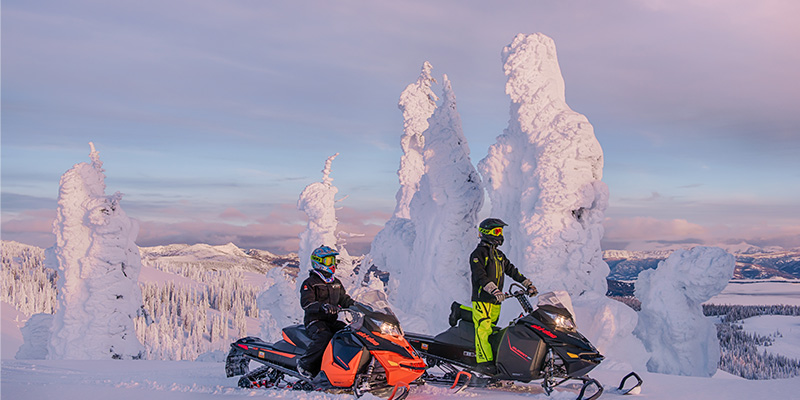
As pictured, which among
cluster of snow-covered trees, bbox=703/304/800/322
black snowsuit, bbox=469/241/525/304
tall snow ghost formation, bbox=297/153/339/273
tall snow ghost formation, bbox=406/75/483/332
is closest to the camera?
black snowsuit, bbox=469/241/525/304

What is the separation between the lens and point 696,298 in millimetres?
15141

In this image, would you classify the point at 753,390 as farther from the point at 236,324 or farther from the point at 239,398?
the point at 236,324

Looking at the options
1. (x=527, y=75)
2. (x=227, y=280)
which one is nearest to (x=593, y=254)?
(x=527, y=75)

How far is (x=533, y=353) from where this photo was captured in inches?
259

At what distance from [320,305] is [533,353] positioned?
8.67 ft

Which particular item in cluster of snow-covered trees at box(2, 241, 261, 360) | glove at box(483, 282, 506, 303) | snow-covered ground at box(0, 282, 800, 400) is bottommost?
cluster of snow-covered trees at box(2, 241, 261, 360)

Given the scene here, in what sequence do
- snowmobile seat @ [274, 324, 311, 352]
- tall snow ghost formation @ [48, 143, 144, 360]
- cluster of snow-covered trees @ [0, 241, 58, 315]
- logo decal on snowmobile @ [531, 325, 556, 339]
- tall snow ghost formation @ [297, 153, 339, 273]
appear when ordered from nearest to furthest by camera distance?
logo decal on snowmobile @ [531, 325, 556, 339] → snowmobile seat @ [274, 324, 311, 352] → tall snow ghost formation @ [48, 143, 144, 360] → tall snow ghost formation @ [297, 153, 339, 273] → cluster of snow-covered trees @ [0, 241, 58, 315]

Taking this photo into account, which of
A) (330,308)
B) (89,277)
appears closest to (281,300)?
(89,277)

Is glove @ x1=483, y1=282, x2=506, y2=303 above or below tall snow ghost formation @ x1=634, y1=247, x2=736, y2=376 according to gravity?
above

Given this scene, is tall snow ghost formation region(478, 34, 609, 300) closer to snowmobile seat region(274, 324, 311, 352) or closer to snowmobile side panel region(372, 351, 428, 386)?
snowmobile seat region(274, 324, 311, 352)

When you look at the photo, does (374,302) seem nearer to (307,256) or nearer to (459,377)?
(459,377)

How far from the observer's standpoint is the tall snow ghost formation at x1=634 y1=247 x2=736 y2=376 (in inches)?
583

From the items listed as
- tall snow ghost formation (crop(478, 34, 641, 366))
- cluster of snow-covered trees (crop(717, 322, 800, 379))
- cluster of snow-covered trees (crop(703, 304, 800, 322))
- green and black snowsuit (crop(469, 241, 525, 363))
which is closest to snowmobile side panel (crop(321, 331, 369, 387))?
green and black snowsuit (crop(469, 241, 525, 363))

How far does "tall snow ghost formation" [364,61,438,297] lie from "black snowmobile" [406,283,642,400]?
1337cm
